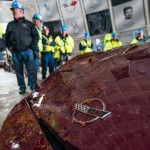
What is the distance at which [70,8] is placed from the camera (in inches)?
596

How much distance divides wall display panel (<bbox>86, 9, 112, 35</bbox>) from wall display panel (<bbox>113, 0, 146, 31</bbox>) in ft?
1.61

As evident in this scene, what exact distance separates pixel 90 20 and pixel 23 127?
13.2 m

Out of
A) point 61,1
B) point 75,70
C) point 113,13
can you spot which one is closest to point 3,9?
point 61,1

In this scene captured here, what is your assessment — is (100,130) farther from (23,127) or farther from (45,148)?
(23,127)

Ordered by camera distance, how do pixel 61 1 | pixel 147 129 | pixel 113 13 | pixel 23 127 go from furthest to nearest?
pixel 61 1 < pixel 113 13 < pixel 23 127 < pixel 147 129

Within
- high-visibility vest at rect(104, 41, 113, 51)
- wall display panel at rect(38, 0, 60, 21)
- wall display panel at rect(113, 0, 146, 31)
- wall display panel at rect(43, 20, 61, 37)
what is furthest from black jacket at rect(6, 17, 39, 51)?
wall display panel at rect(38, 0, 60, 21)

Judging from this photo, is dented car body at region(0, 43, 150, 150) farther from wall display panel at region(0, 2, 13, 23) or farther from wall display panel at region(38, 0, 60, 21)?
wall display panel at region(0, 2, 13, 23)

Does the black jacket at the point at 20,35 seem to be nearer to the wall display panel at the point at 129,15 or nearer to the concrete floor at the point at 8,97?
the concrete floor at the point at 8,97

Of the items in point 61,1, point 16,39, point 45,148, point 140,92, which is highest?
point 61,1

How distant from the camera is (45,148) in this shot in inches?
50.5

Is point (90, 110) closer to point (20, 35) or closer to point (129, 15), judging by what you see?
point (20, 35)

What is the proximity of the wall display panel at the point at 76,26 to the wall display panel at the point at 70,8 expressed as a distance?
219 mm

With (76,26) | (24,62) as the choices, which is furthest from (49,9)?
(24,62)

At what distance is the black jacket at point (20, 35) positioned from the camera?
15.5 ft
